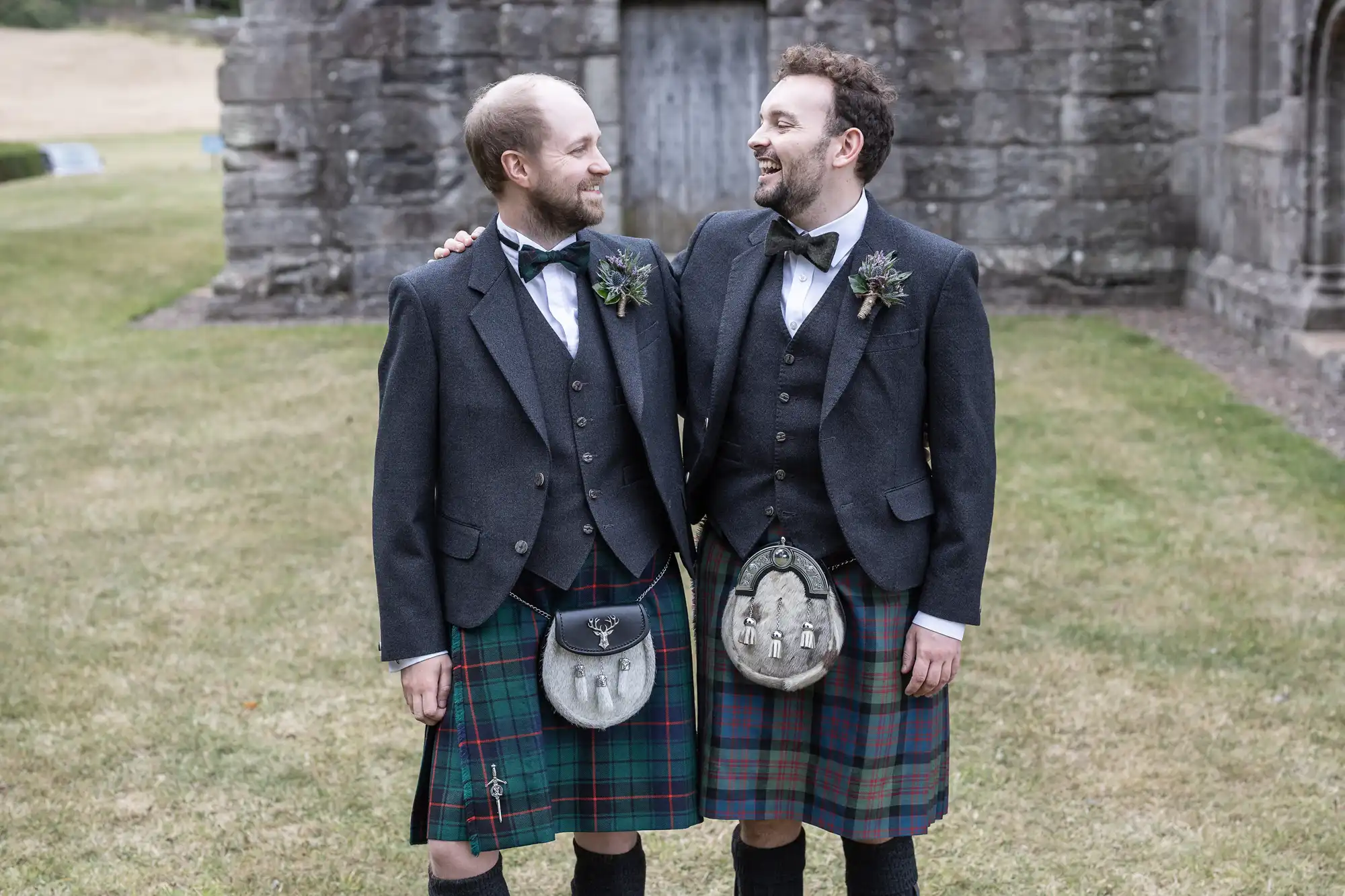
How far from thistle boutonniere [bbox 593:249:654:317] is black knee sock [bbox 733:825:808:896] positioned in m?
1.12

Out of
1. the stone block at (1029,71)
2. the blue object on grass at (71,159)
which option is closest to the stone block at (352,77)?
the stone block at (1029,71)

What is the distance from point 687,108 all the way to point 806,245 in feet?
31.9

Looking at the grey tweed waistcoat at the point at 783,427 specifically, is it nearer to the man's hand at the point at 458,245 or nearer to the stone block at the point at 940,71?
the man's hand at the point at 458,245

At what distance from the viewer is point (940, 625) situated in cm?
309

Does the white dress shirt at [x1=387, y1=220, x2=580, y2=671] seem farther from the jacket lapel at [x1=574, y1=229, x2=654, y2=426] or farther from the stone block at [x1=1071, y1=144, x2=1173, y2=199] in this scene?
the stone block at [x1=1071, y1=144, x2=1173, y2=199]

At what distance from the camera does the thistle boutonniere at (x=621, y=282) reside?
3113mm

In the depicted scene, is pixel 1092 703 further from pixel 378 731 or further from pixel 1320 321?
pixel 1320 321

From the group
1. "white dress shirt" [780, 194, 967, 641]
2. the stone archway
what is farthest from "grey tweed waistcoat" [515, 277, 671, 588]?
the stone archway

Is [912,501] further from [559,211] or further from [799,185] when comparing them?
[559,211]

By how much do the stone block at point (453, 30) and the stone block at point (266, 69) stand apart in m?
0.86

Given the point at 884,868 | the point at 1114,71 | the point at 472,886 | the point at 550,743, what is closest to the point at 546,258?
the point at 550,743

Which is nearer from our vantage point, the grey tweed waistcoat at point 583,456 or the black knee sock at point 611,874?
the grey tweed waistcoat at point 583,456

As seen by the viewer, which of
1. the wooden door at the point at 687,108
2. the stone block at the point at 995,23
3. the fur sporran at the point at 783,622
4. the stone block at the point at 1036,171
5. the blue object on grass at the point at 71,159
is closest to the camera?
the fur sporran at the point at 783,622

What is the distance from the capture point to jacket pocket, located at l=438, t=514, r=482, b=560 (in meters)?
3.05
